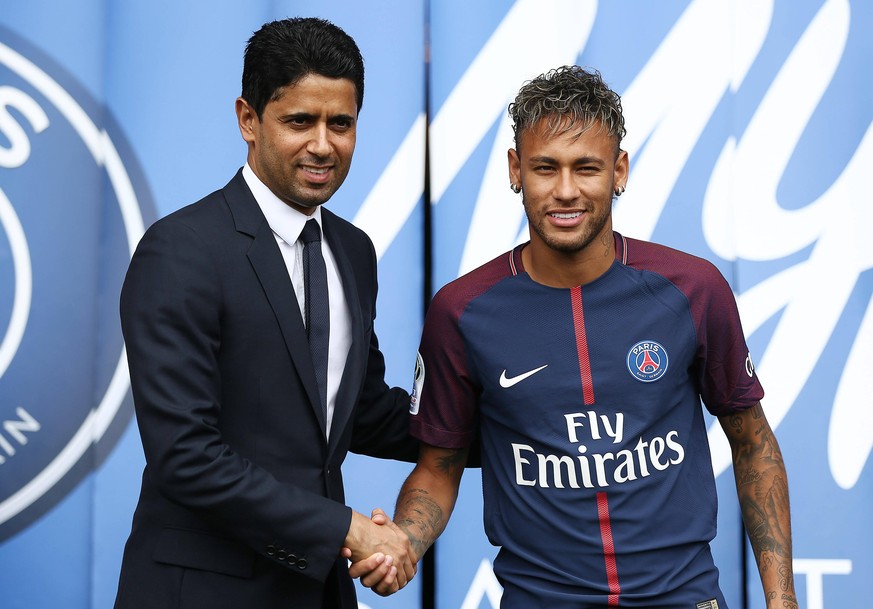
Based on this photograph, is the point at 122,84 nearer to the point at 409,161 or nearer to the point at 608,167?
the point at 409,161

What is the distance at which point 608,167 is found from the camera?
1.49 meters

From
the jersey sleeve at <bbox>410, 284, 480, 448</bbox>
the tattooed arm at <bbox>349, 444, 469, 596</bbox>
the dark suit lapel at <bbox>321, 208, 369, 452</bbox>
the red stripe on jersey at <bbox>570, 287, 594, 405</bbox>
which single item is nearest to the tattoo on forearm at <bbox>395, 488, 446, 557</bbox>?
the tattooed arm at <bbox>349, 444, 469, 596</bbox>

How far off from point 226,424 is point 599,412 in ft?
1.73

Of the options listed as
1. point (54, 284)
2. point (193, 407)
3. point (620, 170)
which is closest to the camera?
point (193, 407)

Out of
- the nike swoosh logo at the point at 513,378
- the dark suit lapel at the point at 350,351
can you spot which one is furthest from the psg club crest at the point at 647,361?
the dark suit lapel at the point at 350,351

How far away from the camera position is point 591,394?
144 cm

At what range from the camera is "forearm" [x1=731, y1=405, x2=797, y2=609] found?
4.92 ft

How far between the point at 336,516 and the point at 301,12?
1.29 meters

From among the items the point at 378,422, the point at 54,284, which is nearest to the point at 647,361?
the point at 378,422

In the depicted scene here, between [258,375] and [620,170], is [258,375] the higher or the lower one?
the lower one

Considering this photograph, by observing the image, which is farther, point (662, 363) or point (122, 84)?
point (122, 84)

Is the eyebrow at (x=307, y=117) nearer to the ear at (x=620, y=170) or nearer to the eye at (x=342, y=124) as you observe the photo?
the eye at (x=342, y=124)

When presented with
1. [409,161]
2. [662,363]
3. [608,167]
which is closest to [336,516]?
[662,363]

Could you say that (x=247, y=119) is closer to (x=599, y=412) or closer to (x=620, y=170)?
(x=620, y=170)
